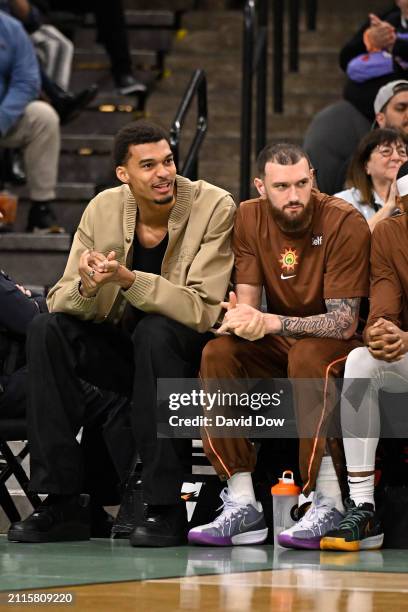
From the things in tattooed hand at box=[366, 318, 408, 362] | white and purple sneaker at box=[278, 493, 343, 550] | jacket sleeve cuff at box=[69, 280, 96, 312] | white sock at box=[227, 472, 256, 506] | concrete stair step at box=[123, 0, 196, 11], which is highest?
concrete stair step at box=[123, 0, 196, 11]

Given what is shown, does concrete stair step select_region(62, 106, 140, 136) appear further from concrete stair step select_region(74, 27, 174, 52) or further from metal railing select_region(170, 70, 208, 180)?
metal railing select_region(170, 70, 208, 180)

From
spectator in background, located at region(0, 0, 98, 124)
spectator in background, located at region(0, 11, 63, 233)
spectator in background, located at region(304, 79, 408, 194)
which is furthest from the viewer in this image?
spectator in background, located at region(0, 0, 98, 124)

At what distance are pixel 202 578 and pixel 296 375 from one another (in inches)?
35.1

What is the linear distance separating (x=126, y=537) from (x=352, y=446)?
91 cm

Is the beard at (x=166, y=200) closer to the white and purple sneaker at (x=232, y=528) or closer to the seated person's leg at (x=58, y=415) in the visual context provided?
the seated person's leg at (x=58, y=415)

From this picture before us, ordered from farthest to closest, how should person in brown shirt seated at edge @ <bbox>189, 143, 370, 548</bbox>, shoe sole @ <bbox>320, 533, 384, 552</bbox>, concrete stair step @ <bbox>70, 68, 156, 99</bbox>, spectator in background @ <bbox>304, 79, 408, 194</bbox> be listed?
concrete stair step @ <bbox>70, 68, 156, 99</bbox>
spectator in background @ <bbox>304, 79, 408, 194</bbox>
person in brown shirt seated at edge @ <bbox>189, 143, 370, 548</bbox>
shoe sole @ <bbox>320, 533, 384, 552</bbox>

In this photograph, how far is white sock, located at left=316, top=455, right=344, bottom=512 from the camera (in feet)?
15.1

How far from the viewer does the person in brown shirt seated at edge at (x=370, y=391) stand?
454 centimetres

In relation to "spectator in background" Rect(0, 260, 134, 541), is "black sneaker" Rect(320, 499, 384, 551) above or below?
below

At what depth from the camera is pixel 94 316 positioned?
4969 mm

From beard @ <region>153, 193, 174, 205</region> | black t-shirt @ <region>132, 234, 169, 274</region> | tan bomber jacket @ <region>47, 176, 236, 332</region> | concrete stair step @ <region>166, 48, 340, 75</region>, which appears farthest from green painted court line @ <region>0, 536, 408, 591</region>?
concrete stair step @ <region>166, 48, 340, 75</region>

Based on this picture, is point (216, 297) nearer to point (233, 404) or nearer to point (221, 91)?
point (233, 404)

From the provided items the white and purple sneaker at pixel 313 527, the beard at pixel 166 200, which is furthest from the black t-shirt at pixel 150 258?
the white and purple sneaker at pixel 313 527

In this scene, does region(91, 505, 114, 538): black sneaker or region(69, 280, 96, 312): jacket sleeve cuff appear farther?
region(91, 505, 114, 538): black sneaker
